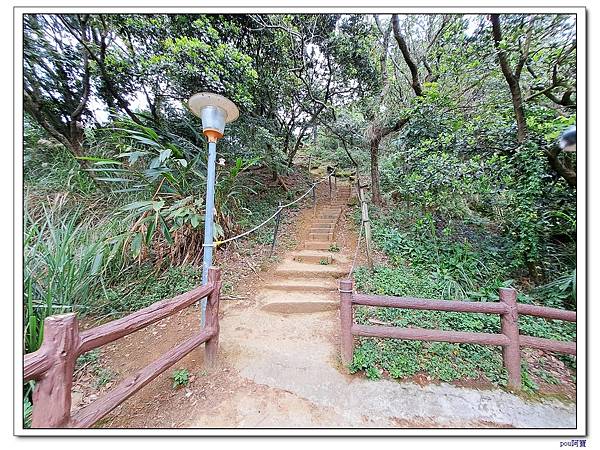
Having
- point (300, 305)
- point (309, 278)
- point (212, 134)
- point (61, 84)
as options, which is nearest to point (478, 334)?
point (300, 305)

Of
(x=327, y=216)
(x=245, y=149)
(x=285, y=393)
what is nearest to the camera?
(x=285, y=393)

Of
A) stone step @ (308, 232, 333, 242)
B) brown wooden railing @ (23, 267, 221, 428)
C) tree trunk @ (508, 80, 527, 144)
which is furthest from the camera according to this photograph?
stone step @ (308, 232, 333, 242)

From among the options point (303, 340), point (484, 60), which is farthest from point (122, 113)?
point (484, 60)

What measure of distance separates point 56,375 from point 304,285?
2.31m

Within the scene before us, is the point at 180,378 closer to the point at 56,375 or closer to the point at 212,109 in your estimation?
the point at 56,375

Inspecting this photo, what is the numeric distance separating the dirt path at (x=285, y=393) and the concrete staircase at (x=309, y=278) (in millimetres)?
132

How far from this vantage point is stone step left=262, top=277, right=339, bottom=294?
9.57 feet

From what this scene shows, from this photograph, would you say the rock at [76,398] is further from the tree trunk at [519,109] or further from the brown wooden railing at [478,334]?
the tree trunk at [519,109]

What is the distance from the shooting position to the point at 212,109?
1.75 metres

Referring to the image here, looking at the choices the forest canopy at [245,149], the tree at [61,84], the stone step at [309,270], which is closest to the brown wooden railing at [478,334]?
the forest canopy at [245,149]

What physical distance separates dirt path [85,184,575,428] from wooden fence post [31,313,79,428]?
0.62 meters

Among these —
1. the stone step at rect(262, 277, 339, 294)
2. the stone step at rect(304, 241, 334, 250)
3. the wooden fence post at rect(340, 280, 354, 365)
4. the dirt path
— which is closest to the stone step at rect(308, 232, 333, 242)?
the stone step at rect(304, 241, 334, 250)

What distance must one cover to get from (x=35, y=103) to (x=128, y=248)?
6.06 feet

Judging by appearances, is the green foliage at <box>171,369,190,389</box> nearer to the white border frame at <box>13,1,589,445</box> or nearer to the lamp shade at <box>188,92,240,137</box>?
the white border frame at <box>13,1,589,445</box>
